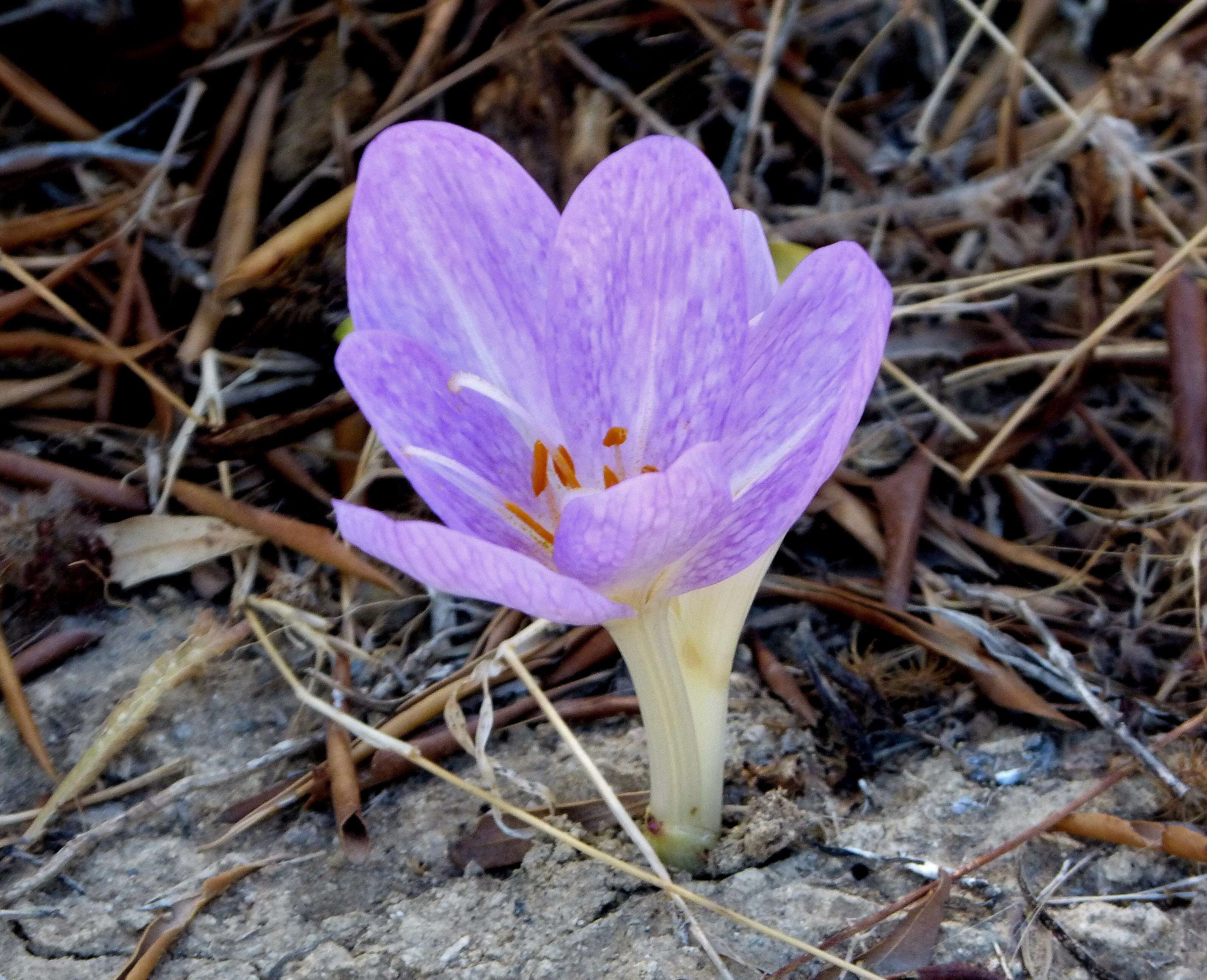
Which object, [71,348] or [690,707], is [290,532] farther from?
[690,707]

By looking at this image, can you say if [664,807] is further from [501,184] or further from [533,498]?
[501,184]

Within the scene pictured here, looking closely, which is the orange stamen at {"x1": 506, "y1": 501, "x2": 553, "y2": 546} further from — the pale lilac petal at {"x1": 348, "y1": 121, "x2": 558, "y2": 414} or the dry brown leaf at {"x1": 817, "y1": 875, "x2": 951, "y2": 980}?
the dry brown leaf at {"x1": 817, "y1": 875, "x2": 951, "y2": 980}

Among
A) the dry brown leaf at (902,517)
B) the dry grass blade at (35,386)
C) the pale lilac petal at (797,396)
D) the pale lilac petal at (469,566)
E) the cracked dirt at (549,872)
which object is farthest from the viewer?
the dry grass blade at (35,386)

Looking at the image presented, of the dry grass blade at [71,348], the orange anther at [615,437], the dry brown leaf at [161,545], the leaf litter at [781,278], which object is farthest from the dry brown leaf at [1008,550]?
the dry grass blade at [71,348]

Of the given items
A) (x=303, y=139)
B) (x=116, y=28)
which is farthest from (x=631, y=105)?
(x=116, y=28)

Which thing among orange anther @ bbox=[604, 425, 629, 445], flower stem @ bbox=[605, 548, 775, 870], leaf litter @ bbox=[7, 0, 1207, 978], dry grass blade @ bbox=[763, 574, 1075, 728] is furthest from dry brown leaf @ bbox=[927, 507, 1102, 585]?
orange anther @ bbox=[604, 425, 629, 445]

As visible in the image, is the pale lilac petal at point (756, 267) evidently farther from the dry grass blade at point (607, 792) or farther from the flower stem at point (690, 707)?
the dry grass blade at point (607, 792)
